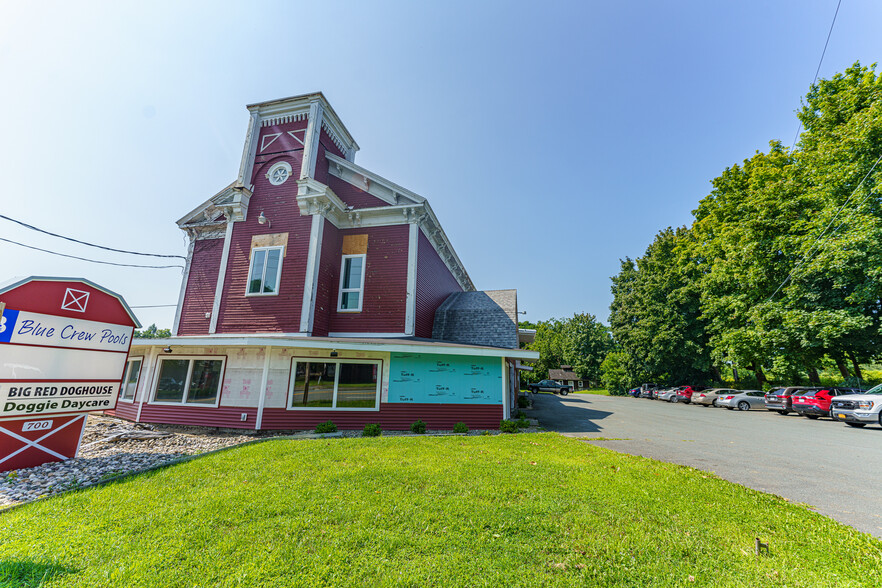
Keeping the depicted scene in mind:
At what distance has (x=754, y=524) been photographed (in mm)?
4074

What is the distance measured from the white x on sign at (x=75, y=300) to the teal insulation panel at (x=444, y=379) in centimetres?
763

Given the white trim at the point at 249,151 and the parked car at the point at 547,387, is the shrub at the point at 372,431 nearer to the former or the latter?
the white trim at the point at 249,151

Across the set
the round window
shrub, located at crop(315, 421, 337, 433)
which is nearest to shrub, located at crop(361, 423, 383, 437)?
shrub, located at crop(315, 421, 337, 433)

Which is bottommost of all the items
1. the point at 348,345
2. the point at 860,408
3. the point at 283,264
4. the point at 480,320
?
the point at 860,408

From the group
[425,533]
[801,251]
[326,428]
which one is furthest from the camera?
[801,251]

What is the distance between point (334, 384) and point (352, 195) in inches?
315

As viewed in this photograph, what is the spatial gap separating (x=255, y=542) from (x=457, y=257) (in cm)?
1652

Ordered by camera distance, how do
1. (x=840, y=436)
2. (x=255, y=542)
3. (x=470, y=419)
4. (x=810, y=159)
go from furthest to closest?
(x=810, y=159) < (x=470, y=419) < (x=840, y=436) < (x=255, y=542)

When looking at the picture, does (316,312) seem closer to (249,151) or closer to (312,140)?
(312,140)

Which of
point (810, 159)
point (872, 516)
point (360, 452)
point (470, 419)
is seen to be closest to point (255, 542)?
point (360, 452)

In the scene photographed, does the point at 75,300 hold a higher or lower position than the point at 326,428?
higher

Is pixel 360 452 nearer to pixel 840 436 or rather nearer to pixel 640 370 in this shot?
pixel 840 436

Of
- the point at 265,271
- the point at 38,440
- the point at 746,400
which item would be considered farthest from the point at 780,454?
the point at 746,400

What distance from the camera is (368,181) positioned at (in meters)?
14.7
